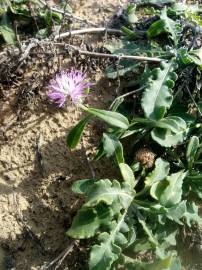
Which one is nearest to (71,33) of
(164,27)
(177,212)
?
(164,27)

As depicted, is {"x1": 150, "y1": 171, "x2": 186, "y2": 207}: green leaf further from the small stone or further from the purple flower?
the purple flower

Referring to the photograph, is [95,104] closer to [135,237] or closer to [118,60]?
[118,60]

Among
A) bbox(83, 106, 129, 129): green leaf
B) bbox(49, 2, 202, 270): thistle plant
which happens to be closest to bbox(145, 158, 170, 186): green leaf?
bbox(49, 2, 202, 270): thistle plant

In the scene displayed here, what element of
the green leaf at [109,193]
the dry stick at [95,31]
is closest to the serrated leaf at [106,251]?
the green leaf at [109,193]

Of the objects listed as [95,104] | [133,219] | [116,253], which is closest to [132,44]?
[95,104]

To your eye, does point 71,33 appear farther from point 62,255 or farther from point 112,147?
point 62,255
